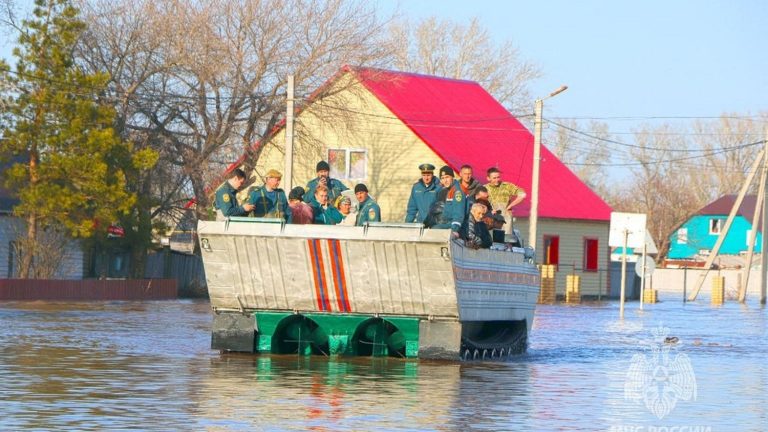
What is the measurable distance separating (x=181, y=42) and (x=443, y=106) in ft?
46.0

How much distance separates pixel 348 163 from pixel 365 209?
34.1 metres

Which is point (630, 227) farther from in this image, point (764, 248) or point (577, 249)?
point (577, 249)

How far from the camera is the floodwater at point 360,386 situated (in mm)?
12766

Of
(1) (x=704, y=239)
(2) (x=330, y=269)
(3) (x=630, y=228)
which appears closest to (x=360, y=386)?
(2) (x=330, y=269)


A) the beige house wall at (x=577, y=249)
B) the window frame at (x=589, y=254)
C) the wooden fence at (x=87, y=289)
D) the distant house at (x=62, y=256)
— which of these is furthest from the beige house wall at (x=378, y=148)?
the wooden fence at (x=87, y=289)

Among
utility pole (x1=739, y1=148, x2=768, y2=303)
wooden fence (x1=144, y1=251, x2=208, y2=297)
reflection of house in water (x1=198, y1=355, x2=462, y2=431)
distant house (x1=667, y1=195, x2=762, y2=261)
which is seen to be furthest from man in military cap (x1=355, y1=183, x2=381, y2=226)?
distant house (x1=667, y1=195, x2=762, y2=261)

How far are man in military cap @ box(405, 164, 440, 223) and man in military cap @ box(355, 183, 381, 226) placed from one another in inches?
24.6

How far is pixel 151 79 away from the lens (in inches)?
1789

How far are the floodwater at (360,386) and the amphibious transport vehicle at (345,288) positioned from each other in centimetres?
43

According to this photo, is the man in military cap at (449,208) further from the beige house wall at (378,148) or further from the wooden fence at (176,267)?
the beige house wall at (378,148)

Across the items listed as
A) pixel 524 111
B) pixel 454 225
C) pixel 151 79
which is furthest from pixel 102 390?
pixel 524 111

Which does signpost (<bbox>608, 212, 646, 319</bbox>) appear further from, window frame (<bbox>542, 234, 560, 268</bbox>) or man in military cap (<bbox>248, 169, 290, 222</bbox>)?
man in military cap (<bbox>248, 169, 290, 222</bbox>)

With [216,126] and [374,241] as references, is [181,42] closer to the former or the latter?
[216,126]

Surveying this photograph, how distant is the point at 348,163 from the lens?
177 ft
